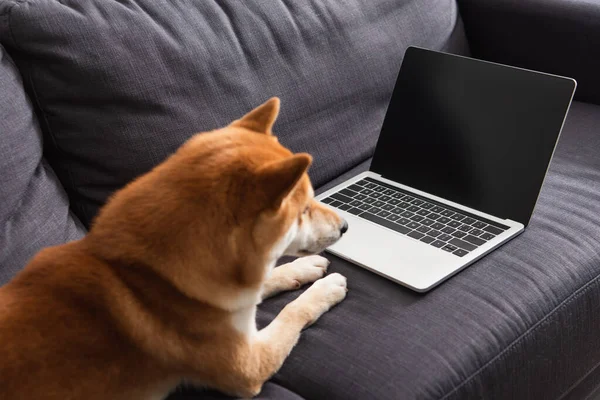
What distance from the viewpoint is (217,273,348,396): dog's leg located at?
115 centimetres

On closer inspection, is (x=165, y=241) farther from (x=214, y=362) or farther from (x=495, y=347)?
(x=495, y=347)

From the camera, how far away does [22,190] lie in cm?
130

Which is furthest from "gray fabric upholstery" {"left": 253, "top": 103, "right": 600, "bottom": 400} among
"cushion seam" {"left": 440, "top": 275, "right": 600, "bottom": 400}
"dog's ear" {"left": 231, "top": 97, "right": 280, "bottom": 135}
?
"dog's ear" {"left": 231, "top": 97, "right": 280, "bottom": 135}

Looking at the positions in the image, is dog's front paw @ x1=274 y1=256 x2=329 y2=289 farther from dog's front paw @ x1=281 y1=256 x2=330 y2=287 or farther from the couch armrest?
the couch armrest

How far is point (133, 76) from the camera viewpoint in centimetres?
142

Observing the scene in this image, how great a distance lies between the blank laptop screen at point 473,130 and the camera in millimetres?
1513

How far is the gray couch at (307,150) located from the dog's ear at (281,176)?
0.32 metres

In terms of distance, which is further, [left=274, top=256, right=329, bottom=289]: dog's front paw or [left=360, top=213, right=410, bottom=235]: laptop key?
[left=360, top=213, right=410, bottom=235]: laptop key

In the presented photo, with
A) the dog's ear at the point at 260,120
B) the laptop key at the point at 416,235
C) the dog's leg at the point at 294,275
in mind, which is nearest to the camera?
the dog's ear at the point at 260,120

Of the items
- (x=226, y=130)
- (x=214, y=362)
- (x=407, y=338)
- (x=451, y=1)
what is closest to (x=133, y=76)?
(x=226, y=130)

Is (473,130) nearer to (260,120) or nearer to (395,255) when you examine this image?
(395,255)

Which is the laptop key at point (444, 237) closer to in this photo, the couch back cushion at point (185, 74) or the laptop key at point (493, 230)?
the laptop key at point (493, 230)

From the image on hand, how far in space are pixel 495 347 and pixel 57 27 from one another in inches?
40.3

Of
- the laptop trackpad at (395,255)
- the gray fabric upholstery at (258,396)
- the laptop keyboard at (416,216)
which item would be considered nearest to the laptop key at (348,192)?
the laptop keyboard at (416,216)
